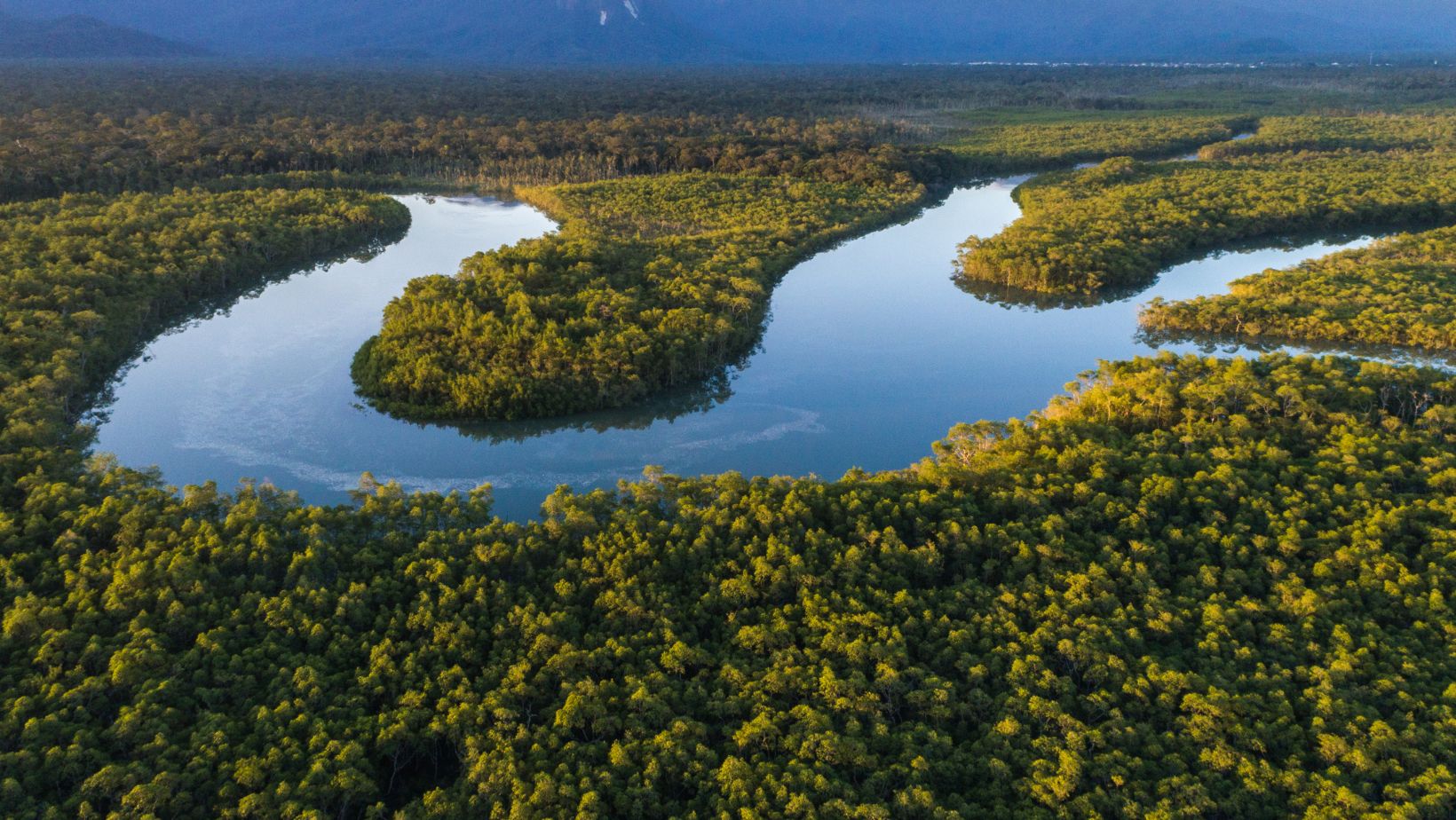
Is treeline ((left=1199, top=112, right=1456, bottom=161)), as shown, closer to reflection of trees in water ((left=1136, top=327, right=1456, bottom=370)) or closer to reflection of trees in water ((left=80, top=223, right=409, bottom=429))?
reflection of trees in water ((left=1136, top=327, right=1456, bottom=370))

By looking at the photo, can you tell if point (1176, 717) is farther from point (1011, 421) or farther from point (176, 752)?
point (176, 752)

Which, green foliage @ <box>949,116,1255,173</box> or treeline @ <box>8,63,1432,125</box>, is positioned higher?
treeline @ <box>8,63,1432,125</box>

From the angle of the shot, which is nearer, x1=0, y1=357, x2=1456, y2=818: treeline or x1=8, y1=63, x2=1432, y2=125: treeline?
x1=0, y1=357, x2=1456, y2=818: treeline

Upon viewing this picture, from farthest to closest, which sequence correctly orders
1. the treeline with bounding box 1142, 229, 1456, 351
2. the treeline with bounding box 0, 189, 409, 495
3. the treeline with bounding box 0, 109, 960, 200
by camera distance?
the treeline with bounding box 0, 109, 960, 200
the treeline with bounding box 1142, 229, 1456, 351
the treeline with bounding box 0, 189, 409, 495

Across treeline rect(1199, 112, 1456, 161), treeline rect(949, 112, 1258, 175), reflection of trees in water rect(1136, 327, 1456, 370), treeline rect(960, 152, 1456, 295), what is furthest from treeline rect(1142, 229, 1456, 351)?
treeline rect(1199, 112, 1456, 161)

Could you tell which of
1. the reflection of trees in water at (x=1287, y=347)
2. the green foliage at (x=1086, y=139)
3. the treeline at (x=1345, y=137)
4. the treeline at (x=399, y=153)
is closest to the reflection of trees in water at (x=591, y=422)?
the reflection of trees in water at (x=1287, y=347)

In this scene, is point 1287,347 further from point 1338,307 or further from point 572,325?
point 572,325
